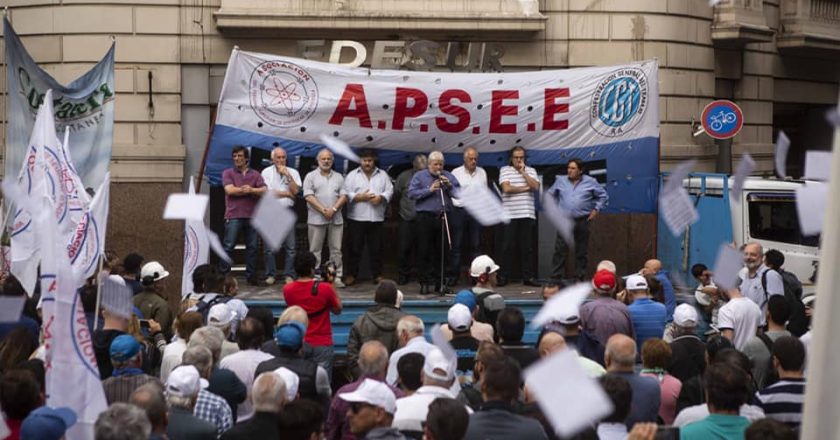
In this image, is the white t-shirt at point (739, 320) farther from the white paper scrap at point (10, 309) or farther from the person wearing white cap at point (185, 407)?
the white paper scrap at point (10, 309)

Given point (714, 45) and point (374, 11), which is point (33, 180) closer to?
point (374, 11)

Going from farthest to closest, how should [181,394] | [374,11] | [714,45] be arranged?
[714,45] → [374,11] → [181,394]

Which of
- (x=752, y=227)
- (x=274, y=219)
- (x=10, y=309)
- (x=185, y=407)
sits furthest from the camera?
(x=752, y=227)

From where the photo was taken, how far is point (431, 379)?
694 cm

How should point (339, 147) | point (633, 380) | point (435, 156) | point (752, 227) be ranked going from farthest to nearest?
point (752, 227) < point (339, 147) < point (435, 156) < point (633, 380)

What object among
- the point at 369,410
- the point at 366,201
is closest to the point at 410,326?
the point at 369,410

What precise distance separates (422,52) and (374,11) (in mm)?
1633

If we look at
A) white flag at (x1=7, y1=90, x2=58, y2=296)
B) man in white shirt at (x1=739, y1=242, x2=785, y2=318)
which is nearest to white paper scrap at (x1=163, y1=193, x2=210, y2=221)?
white flag at (x1=7, y1=90, x2=58, y2=296)

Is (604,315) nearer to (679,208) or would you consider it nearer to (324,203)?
(679,208)

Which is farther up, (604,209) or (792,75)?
(792,75)

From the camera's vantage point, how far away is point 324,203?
48.3ft

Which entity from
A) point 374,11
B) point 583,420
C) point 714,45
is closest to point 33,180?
point 583,420

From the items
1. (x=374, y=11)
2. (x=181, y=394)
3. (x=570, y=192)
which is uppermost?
(x=374, y=11)

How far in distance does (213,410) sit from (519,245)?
8.41 meters
